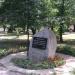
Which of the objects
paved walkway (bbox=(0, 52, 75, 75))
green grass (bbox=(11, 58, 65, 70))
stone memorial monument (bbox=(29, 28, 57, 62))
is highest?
stone memorial monument (bbox=(29, 28, 57, 62))

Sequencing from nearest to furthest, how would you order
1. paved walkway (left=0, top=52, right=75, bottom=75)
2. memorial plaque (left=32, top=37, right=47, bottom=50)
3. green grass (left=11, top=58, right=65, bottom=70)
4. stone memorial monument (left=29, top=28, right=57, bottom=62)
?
paved walkway (left=0, top=52, right=75, bottom=75) < green grass (left=11, top=58, right=65, bottom=70) < stone memorial monument (left=29, top=28, right=57, bottom=62) < memorial plaque (left=32, top=37, right=47, bottom=50)

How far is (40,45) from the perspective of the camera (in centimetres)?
1292

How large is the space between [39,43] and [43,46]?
1.16 ft

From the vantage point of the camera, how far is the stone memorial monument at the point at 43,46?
41.5 feet

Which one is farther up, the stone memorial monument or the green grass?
the stone memorial monument

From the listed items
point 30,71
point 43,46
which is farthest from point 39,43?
point 30,71

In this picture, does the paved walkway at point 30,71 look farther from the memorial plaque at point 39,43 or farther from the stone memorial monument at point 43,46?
the memorial plaque at point 39,43

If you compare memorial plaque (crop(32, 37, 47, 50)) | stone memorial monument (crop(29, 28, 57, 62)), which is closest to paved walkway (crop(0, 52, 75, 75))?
stone memorial monument (crop(29, 28, 57, 62))

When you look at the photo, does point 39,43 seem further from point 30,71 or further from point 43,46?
point 30,71

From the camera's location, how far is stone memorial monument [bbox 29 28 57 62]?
12656 millimetres

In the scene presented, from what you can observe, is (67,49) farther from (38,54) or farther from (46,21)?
(38,54)

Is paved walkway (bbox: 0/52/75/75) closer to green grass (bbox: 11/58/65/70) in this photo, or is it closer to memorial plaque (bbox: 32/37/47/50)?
green grass (bbox: 11/58/65/70)

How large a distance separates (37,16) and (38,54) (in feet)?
7.66

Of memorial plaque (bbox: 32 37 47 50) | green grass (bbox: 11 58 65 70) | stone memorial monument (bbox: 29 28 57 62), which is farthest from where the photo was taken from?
memorial plaque (bbox: 32 37 47 50)
